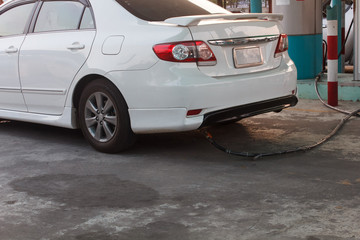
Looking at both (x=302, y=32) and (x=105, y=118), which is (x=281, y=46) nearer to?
(x=105, y=118)

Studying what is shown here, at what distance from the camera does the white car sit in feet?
15.8

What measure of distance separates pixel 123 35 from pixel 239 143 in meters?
1.52

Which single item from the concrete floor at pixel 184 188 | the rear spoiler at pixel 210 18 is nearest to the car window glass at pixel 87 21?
the rear spoiler at pixel 210 18

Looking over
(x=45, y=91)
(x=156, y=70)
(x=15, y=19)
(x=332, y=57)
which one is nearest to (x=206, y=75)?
(x=156, y=70)

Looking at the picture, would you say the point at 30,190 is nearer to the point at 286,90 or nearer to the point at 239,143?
the point at 239,143

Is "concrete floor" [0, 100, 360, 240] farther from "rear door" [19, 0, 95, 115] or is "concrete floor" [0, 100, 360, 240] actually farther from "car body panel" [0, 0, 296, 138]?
"rear door" [19, 0, 95, 115]

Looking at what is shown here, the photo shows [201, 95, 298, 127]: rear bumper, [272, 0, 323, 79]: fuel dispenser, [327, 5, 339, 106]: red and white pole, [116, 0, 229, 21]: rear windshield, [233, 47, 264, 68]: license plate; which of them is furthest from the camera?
[272, 0, 323, 79]: fuel dispenser

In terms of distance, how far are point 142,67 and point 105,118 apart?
694 mm

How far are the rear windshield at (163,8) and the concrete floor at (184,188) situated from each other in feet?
4.04

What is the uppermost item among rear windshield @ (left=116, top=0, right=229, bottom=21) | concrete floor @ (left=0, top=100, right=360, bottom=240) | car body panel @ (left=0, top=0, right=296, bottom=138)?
rear windshield @ (left=116, top=0, right=229, bottom=21)

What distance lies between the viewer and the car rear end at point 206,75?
478cm

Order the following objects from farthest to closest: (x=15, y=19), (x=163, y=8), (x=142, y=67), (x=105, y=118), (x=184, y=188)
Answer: (x=15, y=19) < (x=163, y=8) < (x=105, y=118) < (x=142, y=67) < (x=184, y=188)

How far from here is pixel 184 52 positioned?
479cm

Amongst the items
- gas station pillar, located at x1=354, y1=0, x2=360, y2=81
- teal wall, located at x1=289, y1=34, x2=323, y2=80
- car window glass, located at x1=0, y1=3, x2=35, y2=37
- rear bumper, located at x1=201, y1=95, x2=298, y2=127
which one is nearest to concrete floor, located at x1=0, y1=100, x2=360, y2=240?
rear bumper, located at x1=201, y1=95, x2=298, y2=127
